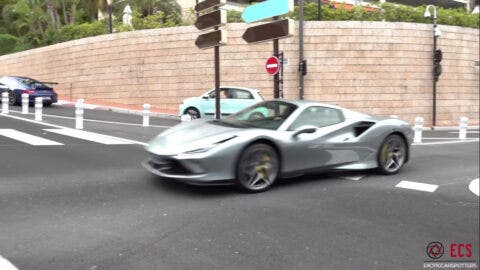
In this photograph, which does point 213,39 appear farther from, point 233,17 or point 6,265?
point 233,17

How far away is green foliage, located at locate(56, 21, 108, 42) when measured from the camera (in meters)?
25.7

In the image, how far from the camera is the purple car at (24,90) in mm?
18516

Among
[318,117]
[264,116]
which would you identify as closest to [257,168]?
[264,116]

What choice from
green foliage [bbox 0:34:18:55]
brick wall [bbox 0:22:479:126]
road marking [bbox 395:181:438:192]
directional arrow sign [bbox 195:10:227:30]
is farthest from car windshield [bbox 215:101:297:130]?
green foliage [bbox 0:34:18:55]

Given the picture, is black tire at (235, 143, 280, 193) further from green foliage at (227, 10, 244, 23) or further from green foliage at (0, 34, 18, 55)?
green foliage at (0, 34, 18, 55)

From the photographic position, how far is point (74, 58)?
82.8 ft

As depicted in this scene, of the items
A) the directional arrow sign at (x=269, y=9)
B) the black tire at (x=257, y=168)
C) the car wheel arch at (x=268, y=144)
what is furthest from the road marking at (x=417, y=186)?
the directional arrow sign at (x=269, y=9)

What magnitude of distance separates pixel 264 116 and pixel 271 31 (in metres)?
5.62

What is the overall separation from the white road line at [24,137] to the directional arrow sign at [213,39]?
463 cm

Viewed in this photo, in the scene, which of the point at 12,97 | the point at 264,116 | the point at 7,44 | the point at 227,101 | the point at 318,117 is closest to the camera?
the point at 264,116

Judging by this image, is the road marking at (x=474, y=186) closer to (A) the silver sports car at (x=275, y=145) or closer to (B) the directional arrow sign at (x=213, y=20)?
(A) the silver sports car at (x=275, y=145)

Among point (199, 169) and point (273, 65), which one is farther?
point (273, 65)

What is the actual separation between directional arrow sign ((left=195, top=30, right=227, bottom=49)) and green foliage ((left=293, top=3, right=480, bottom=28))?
35.5 feet

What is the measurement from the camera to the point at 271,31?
1184 cm
